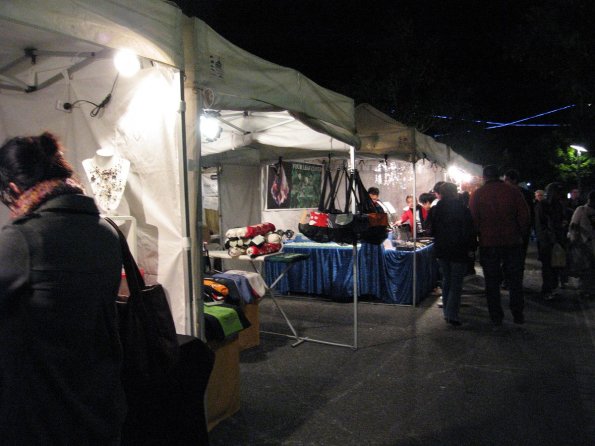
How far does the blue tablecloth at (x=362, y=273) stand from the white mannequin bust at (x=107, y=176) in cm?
468

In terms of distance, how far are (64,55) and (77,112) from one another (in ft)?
1.27

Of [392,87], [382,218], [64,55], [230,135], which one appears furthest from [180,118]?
[392,87]

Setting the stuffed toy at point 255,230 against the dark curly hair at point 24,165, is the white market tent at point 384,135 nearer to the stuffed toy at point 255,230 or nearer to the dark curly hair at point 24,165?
the stuffed toy at point 255,230

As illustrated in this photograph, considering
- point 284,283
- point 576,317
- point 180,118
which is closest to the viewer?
point 180,118

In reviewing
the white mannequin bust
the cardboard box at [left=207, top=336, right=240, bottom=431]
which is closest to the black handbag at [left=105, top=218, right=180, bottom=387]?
the white mannequin bust

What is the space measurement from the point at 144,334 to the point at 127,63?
1.70m

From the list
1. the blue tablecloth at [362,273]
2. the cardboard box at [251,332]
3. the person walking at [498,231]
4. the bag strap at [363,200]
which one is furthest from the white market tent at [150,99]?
the blue tablecloth at [362,273]

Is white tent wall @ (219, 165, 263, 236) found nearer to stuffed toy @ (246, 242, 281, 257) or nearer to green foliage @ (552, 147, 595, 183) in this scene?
stuffed toy @ (246, 242, 281, 257)

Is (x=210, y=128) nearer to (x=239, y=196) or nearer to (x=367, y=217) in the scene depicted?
(x=367, y=217)

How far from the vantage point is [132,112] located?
2910 mm

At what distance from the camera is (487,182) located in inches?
224

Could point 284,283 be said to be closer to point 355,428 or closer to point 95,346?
point 355,428

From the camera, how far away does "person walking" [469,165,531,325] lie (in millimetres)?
5480

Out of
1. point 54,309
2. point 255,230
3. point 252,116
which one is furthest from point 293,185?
point 54,309
